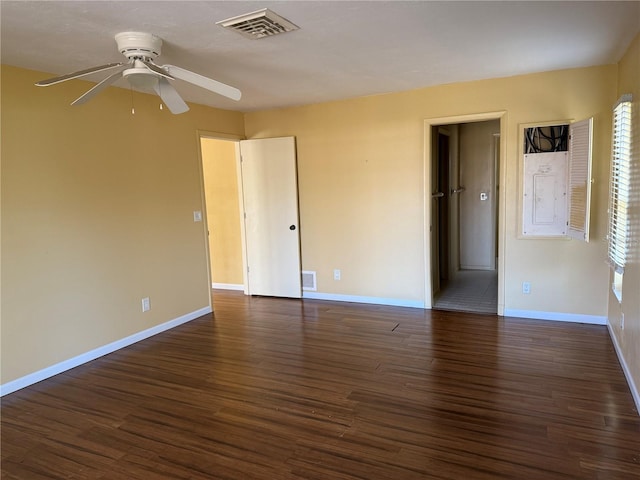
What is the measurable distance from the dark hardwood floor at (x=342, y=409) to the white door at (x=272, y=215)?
146cm

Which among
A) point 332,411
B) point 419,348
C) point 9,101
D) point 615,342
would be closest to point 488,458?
point 332,411

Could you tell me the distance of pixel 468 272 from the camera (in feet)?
22.1

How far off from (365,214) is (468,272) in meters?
2.58

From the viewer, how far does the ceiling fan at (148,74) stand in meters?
2.50

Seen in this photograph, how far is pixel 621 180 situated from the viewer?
311cm

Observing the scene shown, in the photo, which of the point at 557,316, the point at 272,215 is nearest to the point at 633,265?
the point at 557,316

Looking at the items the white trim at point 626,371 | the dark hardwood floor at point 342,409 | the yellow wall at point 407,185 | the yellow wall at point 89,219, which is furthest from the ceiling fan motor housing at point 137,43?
the white trim at point 626,371

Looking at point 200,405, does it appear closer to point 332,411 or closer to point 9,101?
point 332,411

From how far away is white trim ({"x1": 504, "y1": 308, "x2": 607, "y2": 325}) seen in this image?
4090 millimetres

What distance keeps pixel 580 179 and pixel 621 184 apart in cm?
72

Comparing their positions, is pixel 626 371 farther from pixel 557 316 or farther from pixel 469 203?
pixel 469 203

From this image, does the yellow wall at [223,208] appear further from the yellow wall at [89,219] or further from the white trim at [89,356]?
the white trim at [89,356]

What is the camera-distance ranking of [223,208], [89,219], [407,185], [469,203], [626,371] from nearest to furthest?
1. [626,371]
2. [89,219]
3. [407,185]
4. [223,208]
5. [469,203]

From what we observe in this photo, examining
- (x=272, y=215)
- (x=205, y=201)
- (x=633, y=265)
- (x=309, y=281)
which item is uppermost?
(x=205, y=201)
